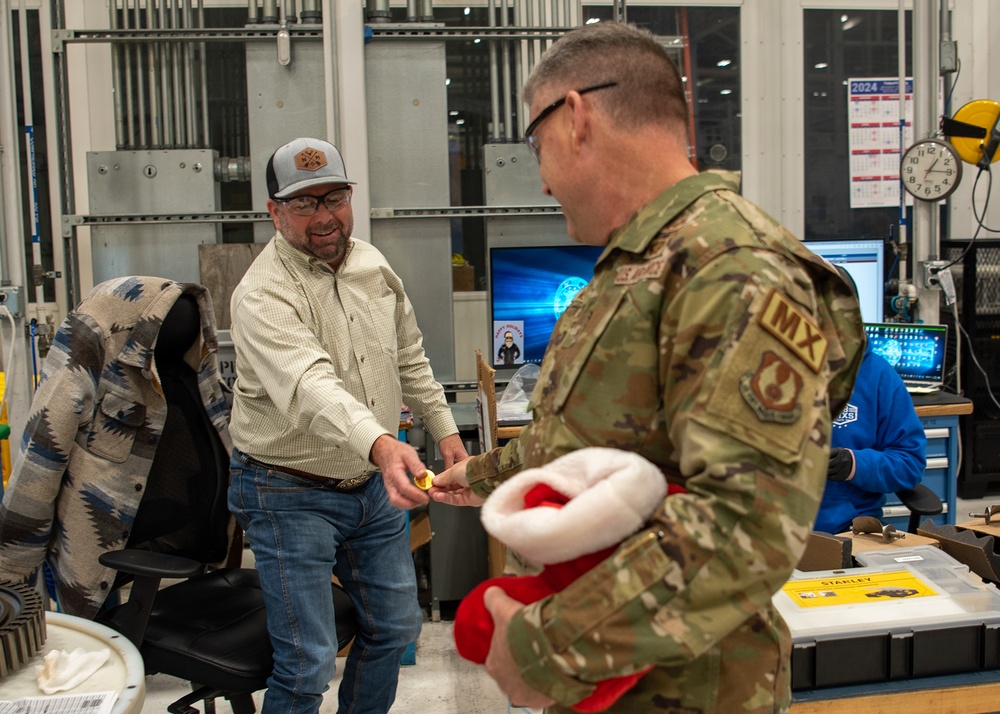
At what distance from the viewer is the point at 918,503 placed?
248 cm

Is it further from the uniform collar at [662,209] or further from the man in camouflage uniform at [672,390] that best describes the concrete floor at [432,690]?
the uniform collar at [662,209]

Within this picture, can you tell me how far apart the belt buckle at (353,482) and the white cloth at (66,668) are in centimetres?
79

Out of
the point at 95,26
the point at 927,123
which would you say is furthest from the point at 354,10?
the point at 927,123

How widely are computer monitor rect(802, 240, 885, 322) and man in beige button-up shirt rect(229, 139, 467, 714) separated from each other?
230cm

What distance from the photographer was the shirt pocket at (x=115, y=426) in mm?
2041

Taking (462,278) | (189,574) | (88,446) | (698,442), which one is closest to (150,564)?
(189,574)

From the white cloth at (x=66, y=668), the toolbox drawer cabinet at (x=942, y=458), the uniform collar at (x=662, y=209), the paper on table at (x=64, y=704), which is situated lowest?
the toolbox drawer cabinet at (x=942, y=458)

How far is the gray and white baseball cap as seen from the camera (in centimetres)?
208

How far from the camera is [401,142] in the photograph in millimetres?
3779

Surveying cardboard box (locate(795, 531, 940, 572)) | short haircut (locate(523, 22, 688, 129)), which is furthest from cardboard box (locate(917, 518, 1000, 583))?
short haircut (locate(523, 22, 688, 129))

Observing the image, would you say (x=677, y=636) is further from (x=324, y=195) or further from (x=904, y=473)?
(x=904, y=473)

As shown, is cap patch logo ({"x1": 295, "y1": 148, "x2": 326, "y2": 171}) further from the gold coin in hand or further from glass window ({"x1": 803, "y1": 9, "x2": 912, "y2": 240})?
glass window ({"x1": 803, "y1": 9, "x2": 912, "y2": 240})

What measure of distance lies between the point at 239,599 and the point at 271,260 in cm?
81

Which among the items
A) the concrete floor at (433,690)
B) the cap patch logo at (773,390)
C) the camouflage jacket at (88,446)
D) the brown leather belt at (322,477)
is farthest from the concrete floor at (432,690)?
the cap patch logo at (773,390)
